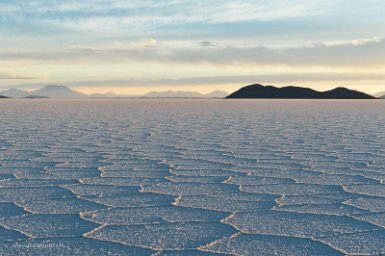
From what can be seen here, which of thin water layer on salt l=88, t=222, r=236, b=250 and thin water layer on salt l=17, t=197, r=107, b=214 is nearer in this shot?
thin water layer on salt l=88, t=222, r=236, b=250

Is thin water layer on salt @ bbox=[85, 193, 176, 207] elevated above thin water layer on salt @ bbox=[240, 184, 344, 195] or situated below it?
below

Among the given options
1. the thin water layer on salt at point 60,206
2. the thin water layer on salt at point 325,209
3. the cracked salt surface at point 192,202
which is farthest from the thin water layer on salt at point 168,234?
the thin water layer on salt at point 325,209

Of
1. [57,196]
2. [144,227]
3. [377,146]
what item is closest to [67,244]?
[144,227]

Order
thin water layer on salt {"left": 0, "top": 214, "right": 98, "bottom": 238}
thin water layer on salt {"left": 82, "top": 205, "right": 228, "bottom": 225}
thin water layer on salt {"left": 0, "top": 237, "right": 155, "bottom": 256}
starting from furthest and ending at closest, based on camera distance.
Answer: thin water layer on salt {"left": 82, "top": 205, "right": 228, "bottom": 225}
thin water layer on salt {"left": 0, "top": 214, "right": 98, "bottom": 238}
thin water layer on salt {"left": 0, "top": 237, "right": 155, "bottom": 256}

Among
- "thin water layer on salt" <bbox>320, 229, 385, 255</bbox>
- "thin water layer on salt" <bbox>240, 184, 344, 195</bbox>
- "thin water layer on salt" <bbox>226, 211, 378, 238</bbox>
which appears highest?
"thin water layer on salt" <bbox>240, 184, 344, 195</bbox>

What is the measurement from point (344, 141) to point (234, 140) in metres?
1.66

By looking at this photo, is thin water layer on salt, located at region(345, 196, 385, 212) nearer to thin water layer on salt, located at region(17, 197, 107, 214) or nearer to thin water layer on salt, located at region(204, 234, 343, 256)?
thin water layer on salt, located at region(204, 234, 343, 256)

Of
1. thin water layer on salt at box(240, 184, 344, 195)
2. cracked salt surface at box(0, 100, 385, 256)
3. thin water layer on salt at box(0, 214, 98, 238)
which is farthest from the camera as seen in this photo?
thin water layer on salt at box(240, 184, 344, 195)

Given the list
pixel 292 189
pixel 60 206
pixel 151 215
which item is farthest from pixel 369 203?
pixel 60 206

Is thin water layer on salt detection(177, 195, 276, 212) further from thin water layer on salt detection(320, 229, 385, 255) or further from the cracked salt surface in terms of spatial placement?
thin water layer on salt detection(320, 229, 385, 255)

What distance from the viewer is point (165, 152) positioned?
711 centimetres

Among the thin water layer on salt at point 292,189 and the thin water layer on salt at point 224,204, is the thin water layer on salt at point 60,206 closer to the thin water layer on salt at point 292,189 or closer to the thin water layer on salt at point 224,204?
the thin water layer on salt at point 224,204

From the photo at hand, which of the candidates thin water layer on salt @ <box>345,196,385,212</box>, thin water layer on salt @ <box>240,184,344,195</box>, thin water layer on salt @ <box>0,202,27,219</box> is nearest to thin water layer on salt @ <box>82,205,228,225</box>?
thin water layer on salt @ <box>0,202,27,219</box>

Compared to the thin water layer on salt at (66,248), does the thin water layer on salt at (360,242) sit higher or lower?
higher
